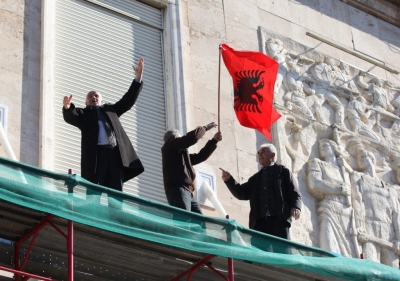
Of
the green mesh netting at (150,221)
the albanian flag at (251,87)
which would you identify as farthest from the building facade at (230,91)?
the green mesh netting at (150,221)

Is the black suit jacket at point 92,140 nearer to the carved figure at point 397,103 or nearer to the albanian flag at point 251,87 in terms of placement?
the albanian flag at point 251,87

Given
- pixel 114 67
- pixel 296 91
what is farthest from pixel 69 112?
pixel 296 91

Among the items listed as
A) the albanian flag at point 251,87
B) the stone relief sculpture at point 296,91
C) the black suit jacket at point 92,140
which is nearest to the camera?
the black suit jacket at point 92,140

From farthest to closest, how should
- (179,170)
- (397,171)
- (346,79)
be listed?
(346,79) → (397,171) → (179,170)

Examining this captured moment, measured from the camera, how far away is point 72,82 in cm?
1416

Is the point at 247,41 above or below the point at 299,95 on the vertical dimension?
above

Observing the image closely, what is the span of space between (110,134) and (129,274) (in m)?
1.46

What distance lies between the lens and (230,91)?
15836 millimetres

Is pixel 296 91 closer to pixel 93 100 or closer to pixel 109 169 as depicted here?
pixel 93 100

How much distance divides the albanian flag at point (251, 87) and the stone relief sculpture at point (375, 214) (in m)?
2.10

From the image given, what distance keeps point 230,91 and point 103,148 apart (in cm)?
423

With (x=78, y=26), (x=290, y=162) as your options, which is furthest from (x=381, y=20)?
(x=78, y=26)

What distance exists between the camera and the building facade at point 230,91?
13742 millimetres

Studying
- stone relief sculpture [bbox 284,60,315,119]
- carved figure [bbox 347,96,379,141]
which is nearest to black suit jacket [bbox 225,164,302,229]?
stone relief sculpture [bbox 284,60,315,119]
